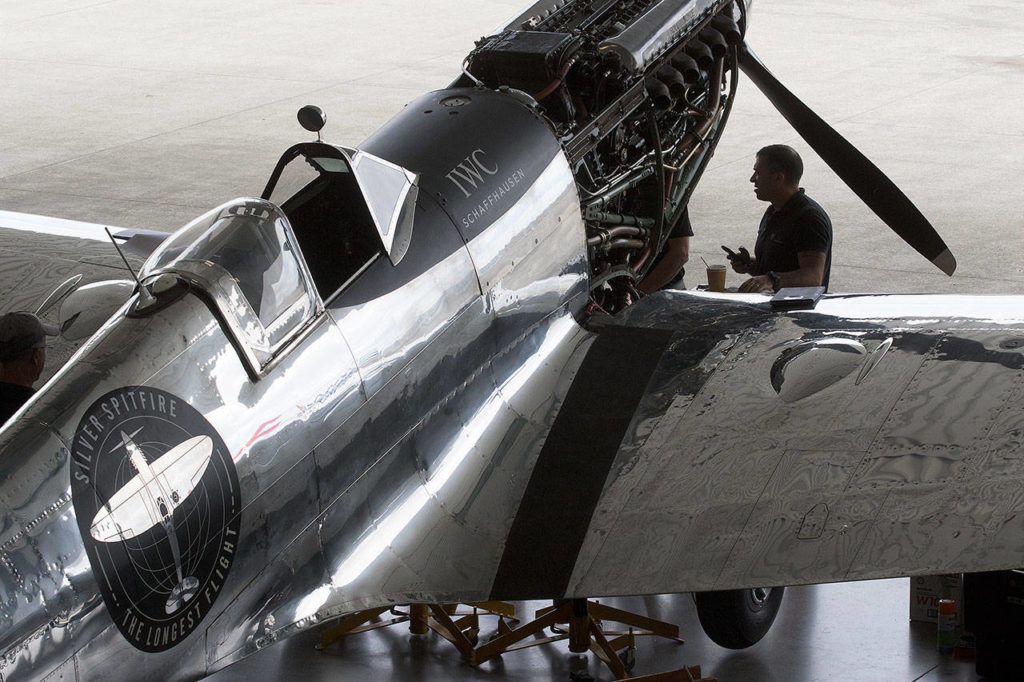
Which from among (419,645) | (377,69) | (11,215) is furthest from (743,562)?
(377,69)

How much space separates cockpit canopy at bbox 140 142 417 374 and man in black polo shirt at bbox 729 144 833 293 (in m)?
2.47

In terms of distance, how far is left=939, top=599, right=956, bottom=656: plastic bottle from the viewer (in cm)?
525

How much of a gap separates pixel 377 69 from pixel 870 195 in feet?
35.5

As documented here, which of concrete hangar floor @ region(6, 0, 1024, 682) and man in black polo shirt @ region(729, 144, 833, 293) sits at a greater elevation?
Answer: man in black polo shirt @ region(729, 144, 833, 293)

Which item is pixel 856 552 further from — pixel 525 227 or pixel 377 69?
pixel 377 69

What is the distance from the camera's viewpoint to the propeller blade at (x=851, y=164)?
294 inches

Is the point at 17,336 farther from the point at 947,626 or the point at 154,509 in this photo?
the point at 947,626

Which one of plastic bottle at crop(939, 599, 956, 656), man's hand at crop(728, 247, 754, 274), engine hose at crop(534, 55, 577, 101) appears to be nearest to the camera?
plastic bottle at crop(939, 599, 956, 656)

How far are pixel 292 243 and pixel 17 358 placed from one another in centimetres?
133

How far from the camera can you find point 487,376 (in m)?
5.19

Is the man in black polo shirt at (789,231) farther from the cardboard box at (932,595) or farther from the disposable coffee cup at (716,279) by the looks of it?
the cardboard box at (932,595)

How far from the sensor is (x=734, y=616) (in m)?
5.31

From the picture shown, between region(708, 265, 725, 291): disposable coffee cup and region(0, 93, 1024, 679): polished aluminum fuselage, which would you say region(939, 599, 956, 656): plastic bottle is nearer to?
region(0, 93, 1024, 679): polished aluminum fuselage

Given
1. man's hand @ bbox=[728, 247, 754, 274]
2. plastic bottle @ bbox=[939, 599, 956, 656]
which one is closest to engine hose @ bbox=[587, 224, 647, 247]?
man's hand @ bbox=[728, 247, 754, 274]
